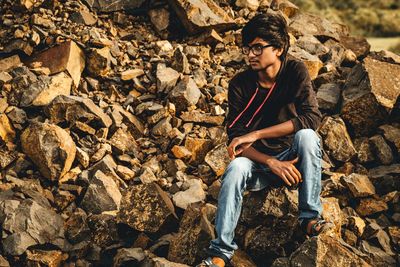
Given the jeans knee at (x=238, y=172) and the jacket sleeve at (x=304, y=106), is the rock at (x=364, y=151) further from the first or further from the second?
the jeans knee at (x=238, y=172)

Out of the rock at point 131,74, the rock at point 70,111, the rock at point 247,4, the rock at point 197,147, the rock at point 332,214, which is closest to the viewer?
the rock at point 332,214

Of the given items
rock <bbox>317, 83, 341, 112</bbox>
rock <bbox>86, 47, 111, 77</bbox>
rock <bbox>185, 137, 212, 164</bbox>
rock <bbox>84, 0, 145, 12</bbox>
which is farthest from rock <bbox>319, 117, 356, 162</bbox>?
rock <bbox>84, 0, 145, 12</bbox>

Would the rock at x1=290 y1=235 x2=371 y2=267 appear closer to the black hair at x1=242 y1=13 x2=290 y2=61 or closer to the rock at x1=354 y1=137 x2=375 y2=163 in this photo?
the black hair at x1=242 y1=13 x2=290 y2=61

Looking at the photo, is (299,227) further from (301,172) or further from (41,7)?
(41,7)

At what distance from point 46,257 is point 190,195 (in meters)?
2.03

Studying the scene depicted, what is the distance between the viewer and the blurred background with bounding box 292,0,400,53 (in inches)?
1303

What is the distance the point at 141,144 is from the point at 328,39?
18.6 ft

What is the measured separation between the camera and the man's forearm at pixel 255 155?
4.36m

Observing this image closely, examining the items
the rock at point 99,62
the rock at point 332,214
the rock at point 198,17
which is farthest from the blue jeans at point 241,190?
the rock at point 198,17

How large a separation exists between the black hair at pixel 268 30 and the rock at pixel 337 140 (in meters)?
2.48

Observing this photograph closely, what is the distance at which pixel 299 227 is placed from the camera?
184 inches

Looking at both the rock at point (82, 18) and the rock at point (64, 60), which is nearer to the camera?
the rock at point (64, 60)

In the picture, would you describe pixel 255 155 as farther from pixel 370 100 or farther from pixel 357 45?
pixel 357 45

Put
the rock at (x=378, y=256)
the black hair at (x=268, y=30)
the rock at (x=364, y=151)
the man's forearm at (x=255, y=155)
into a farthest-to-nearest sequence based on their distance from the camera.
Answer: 1. the rock at (x=364, y=151)
2. the rock at (x=378, y=256)
3. the black hair at (x=268, y=30)
4. the man's forearm at (x=255, y=155)
